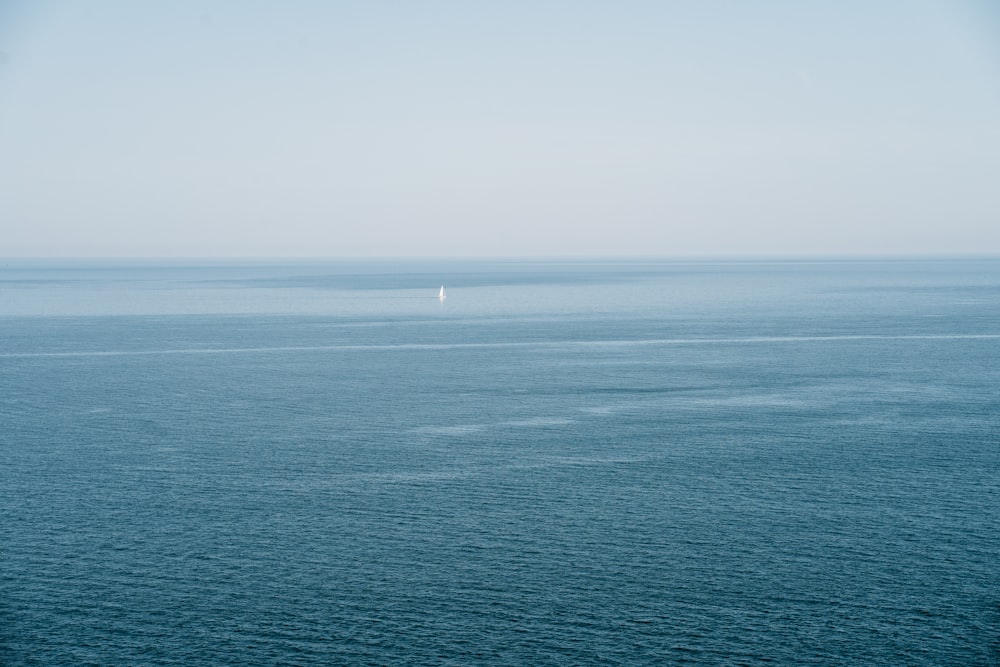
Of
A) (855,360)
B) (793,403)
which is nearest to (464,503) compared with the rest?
(793,403)

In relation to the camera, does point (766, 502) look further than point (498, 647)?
Yes

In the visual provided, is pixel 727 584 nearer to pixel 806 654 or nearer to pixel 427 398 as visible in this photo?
pixel 806 654

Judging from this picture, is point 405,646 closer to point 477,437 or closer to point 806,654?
point 806,654

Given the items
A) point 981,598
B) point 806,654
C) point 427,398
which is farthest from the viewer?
point 427,398

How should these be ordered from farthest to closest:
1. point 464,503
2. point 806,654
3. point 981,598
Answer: point 464,503, point 981,598, point 806,654

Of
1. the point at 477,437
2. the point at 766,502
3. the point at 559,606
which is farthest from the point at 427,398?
the point at 559,606

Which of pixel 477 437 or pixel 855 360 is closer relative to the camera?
pixel 477 437
